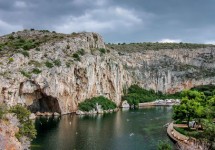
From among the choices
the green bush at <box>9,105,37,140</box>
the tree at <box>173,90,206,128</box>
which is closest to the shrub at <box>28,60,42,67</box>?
the green bush at <box>9,105,37,140</box>

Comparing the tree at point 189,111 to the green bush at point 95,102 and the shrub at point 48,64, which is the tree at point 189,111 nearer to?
the green bush at point 95,102

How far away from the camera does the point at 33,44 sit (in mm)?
114125

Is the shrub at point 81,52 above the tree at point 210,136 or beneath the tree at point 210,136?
above

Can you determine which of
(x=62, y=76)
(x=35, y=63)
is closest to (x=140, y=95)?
(x=62, y=76)

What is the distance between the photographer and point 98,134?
71812 mm

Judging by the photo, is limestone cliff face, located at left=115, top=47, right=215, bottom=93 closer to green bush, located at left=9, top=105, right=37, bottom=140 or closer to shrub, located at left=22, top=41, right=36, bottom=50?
shrub, located at left=22, top=41, right=36, bottom=50

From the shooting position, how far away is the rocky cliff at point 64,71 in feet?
319

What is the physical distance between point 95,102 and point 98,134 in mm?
47568

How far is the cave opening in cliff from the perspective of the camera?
353 feet

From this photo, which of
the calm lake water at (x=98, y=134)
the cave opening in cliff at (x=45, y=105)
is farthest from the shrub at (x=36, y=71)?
the calm lake water at (x=98, y=134)

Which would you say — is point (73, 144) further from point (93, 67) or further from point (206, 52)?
point (206, 52)

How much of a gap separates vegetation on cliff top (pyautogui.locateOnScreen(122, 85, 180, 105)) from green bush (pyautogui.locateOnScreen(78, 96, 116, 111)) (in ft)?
50.1

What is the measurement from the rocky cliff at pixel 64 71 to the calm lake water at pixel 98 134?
1165 centimetres

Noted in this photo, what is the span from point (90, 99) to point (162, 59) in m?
73.9
